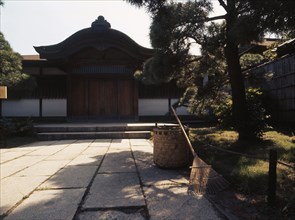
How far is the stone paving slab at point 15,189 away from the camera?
10.8 feet

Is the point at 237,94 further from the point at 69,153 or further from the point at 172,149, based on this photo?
the point at 69,153

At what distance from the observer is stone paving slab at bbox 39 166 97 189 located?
4035 millimetres

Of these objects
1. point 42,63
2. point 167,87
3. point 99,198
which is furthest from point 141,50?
point 99,198

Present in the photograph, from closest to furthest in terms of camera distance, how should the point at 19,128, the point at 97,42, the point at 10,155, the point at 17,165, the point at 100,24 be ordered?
the point at 17,165 → the point at 10,155 → the point at 19,128 → the point at 97,42 → the point at 100,24

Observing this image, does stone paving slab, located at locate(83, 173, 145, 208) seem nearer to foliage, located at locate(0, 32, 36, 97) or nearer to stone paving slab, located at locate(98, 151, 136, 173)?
stone paving slab, located at locate(98, 151, 136, 173)

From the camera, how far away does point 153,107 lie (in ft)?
46.1

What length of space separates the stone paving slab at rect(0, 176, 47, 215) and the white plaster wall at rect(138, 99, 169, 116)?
963 cm

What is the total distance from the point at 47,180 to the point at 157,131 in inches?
84.7

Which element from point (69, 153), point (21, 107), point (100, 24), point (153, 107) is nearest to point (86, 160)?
point (69, 153)

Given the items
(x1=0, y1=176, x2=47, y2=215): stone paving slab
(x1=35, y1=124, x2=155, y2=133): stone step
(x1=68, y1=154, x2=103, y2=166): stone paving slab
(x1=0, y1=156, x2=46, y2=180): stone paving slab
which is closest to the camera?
(x1=0, y1=176, x2=47, y2=215): stone paving slab

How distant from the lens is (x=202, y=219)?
2.73 meters

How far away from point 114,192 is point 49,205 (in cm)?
88

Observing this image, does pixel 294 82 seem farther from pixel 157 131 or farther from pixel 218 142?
pixel 157 131

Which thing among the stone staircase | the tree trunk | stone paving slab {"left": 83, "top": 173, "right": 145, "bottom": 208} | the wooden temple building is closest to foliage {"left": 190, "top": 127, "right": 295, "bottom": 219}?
the tree trunk
